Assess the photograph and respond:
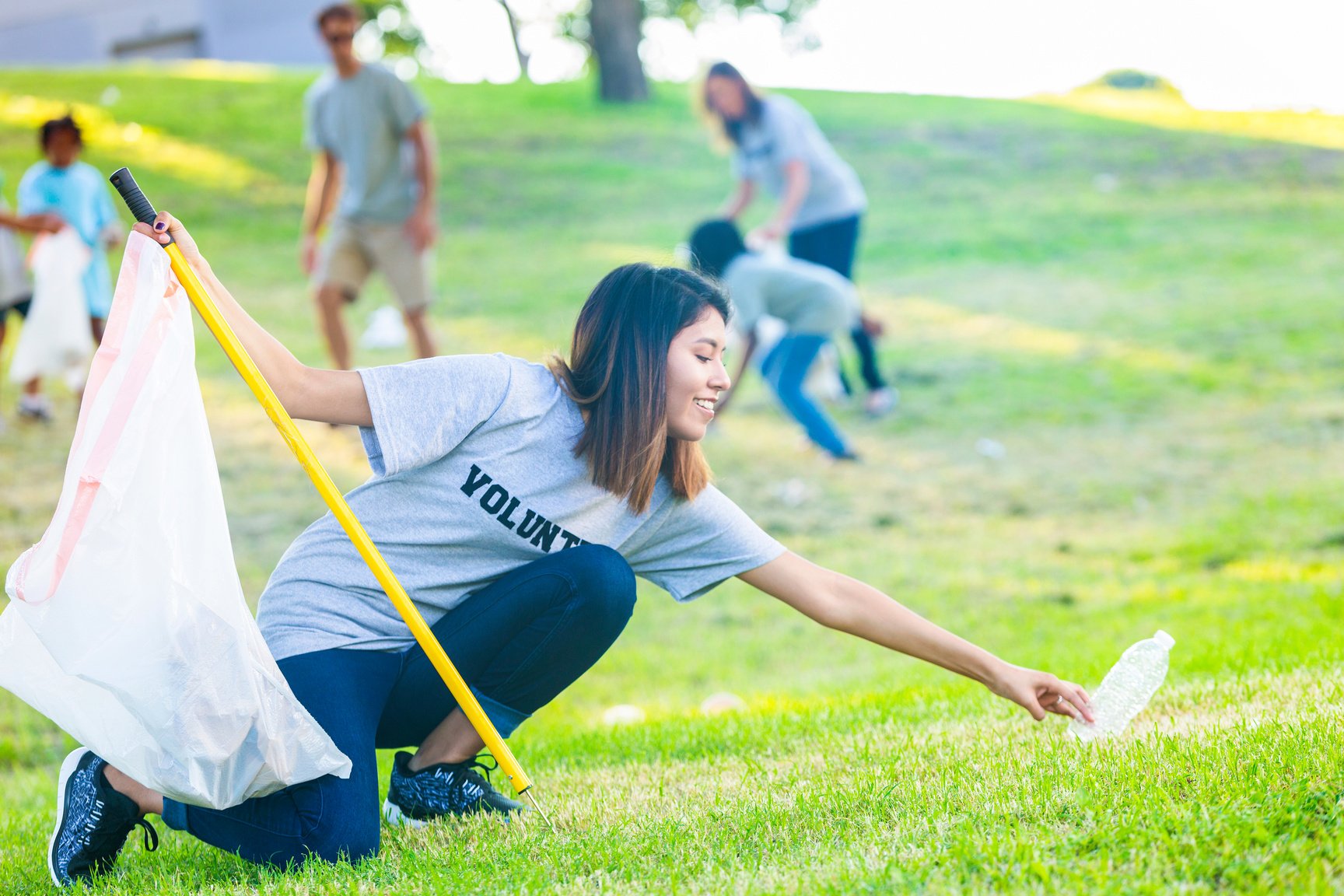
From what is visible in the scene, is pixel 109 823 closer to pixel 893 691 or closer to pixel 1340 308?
pixel 893 691

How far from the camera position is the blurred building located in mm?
25688

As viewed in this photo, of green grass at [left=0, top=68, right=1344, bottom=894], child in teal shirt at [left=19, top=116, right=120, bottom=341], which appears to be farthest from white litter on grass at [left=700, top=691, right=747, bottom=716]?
child in teal shirt at [left=19, top=116, right=120, bottom=341]

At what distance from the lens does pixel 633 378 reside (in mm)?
2789

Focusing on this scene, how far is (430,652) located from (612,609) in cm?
40

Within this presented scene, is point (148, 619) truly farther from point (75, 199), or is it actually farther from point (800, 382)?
point (75, 199)

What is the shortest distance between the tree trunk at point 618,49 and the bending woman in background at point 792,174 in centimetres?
1216

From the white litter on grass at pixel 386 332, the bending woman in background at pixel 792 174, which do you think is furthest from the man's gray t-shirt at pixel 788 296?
the white litter on grass at pixel 386 332

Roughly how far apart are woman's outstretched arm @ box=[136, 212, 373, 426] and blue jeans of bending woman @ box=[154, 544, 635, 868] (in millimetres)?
489

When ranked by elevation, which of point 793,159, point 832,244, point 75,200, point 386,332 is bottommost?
point 386,332

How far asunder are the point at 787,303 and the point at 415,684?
17.0 ft

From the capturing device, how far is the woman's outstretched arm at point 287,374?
2631 mm

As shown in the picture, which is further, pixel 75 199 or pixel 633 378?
pixel 75 199

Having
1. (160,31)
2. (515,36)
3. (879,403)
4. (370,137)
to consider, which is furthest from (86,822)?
(515,36)

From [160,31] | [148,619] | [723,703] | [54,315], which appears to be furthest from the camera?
[160,31]
